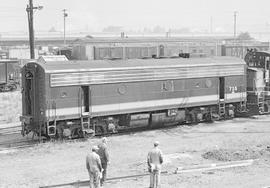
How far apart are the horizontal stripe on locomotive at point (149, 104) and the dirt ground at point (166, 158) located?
130 centimetres

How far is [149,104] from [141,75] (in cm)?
156

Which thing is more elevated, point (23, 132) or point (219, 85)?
point (219, 85)

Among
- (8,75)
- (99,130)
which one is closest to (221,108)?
(99,130)

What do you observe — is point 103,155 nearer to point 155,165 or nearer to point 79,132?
point 155,165

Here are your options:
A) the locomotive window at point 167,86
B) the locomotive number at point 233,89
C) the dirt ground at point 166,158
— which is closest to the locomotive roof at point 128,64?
the locomotive window at point 167,86

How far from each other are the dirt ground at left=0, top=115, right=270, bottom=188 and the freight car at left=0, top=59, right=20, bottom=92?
29806mm

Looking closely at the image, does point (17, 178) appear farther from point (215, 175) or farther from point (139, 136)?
point (139, 136)

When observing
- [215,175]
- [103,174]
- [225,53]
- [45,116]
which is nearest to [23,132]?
[45,116]

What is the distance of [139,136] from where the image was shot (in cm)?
2239

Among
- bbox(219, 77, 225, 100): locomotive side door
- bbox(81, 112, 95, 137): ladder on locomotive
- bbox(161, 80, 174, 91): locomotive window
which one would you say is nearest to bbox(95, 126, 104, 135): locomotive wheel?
bbox(81, 112, 95, 137): ladder on locomotive

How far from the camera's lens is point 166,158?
56.9 ft

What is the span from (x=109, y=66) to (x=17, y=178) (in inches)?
334

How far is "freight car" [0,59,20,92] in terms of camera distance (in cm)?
4931

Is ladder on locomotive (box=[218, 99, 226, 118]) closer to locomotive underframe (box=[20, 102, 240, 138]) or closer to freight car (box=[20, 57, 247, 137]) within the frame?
freight car (box=[20, 57, 247, 137])
